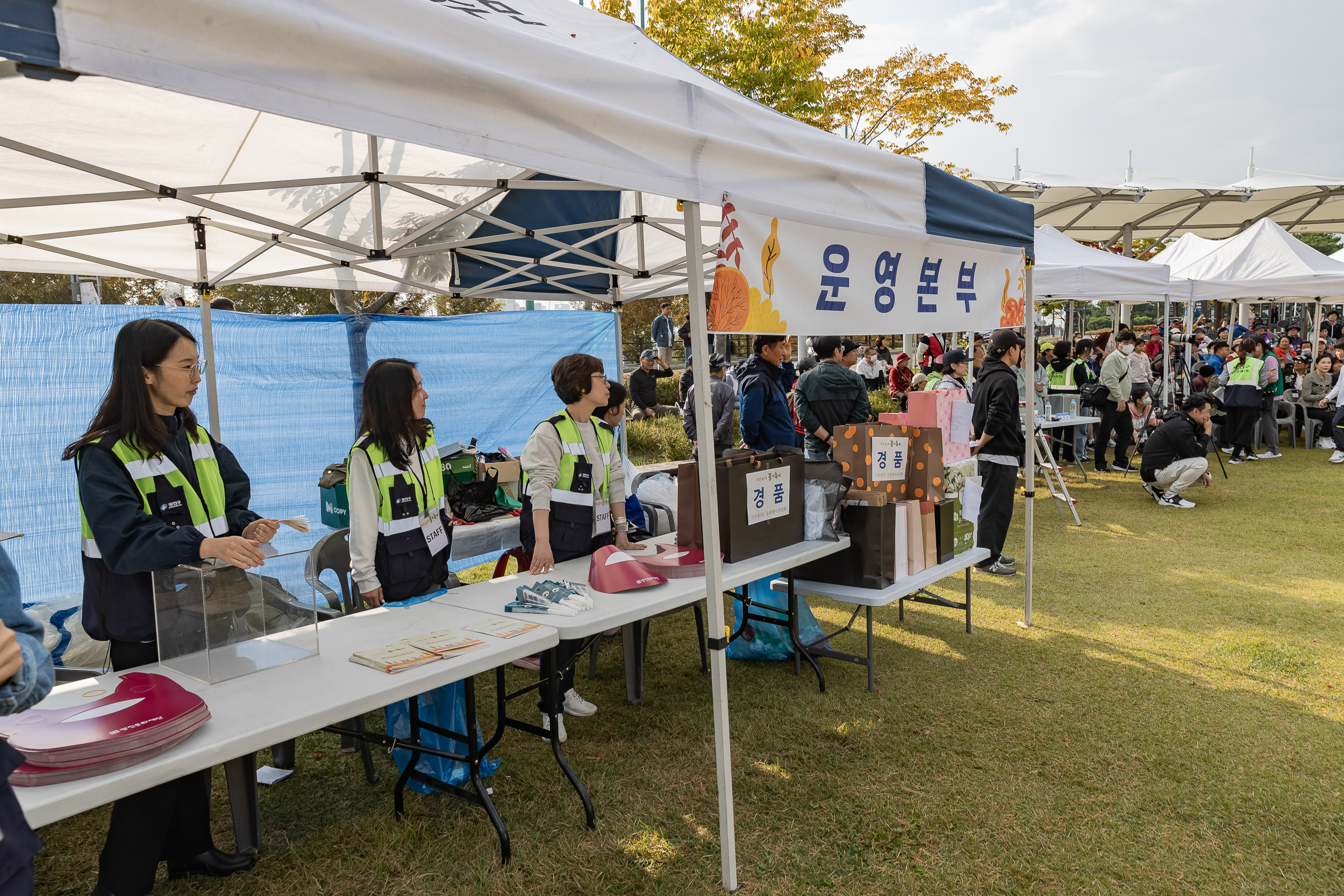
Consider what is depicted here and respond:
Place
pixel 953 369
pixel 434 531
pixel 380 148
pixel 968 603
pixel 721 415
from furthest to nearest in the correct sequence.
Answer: pixel 953 369, pixel 721 415, pixel 968 603, pixel 380 148, pixel 434 531

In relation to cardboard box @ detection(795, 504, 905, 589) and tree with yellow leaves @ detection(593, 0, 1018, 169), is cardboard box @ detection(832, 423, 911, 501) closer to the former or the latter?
cardboard box @ detection(795, 504, 905, 589)

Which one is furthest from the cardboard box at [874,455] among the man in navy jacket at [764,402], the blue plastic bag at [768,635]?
the man in navy jacket at [764,402]

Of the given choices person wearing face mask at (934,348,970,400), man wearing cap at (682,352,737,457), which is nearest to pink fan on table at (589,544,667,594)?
man wearing cap at (682,352,737,457)

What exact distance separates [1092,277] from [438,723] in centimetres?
837

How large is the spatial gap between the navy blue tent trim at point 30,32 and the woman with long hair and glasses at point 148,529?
4.14 feet

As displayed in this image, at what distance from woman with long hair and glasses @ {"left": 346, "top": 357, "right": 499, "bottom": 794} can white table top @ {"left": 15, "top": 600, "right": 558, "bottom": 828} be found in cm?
28

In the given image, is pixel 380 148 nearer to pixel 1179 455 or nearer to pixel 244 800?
pixel 244 800

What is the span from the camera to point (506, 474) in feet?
18.1

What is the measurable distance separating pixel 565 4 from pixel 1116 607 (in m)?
4.80

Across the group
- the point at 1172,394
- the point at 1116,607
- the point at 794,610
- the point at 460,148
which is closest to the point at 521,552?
the point at 794,610

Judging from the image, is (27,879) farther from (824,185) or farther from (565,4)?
(565,4)

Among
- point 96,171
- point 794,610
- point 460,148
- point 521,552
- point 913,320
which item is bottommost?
point 794,610

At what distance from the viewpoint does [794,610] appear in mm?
3975

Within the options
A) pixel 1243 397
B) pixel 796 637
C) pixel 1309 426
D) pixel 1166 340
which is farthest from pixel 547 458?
pixel 1309 426
